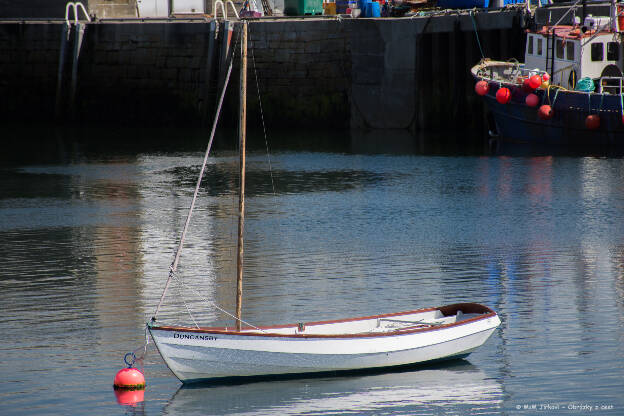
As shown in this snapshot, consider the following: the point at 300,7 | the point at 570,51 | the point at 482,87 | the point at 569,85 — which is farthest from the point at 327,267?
the point at 300,7

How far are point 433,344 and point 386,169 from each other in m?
22.9

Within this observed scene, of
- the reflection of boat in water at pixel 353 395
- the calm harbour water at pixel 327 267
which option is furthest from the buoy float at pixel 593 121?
the reflection of boat in water at pixel 353 395

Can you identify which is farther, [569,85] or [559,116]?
[559,116]

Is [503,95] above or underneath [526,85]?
underneath

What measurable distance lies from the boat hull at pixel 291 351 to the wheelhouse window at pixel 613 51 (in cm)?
2644

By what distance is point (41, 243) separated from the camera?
26.0 metres

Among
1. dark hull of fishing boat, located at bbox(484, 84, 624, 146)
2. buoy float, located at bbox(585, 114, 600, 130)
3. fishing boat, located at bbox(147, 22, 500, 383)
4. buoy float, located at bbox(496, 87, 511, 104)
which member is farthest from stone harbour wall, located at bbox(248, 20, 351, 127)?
fishing boat, located at bbox(147, 22, 500, 383)

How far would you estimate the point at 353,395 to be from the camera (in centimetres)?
1527

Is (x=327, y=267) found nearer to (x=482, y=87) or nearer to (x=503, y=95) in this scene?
(x=503, y=95)

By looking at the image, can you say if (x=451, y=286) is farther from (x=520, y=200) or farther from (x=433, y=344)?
(x=520, y=200)

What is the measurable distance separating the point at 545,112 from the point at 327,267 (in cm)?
2072

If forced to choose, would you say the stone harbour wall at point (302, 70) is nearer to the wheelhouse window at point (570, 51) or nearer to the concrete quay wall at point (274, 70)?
the concrete quay wall at point (274, 70)

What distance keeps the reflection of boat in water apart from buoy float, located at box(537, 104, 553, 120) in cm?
2646

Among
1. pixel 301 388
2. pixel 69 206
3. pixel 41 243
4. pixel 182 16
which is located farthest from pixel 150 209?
pixel 182 16
